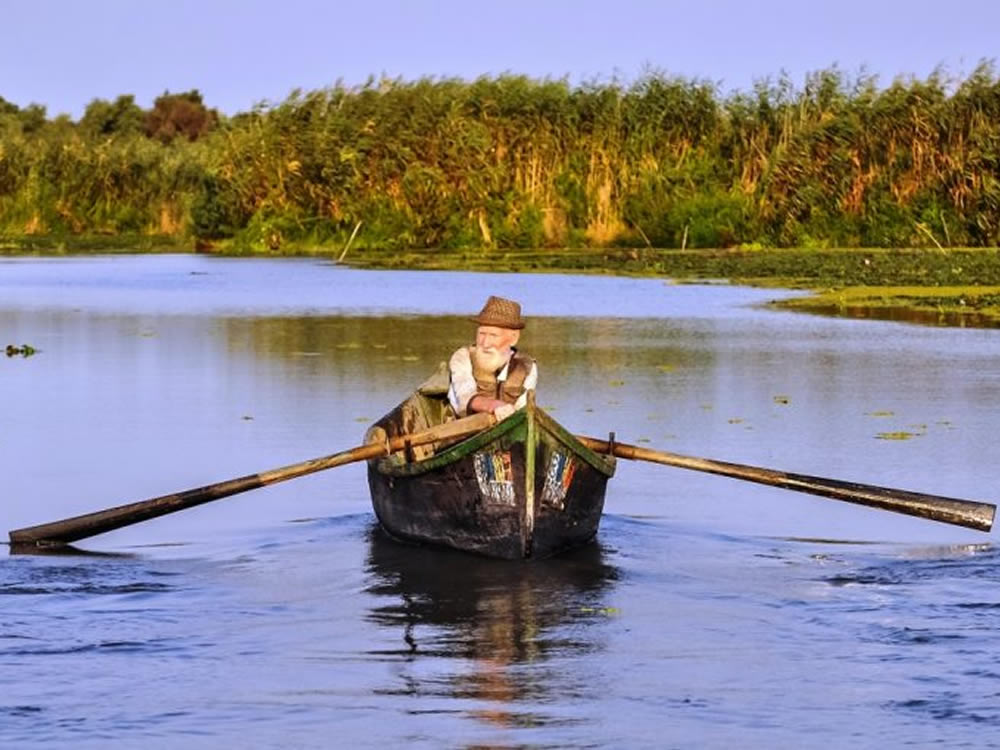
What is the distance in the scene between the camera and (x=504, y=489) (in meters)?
11.2

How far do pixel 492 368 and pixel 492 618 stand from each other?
224cm

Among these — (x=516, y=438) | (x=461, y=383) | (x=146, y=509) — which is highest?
(x=461, y=383)

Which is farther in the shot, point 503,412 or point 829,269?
point 829,269

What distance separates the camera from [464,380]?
39.8ft

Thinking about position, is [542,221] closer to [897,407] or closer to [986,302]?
[986,302]

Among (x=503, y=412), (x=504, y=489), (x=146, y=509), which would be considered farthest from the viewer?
(x=146, y=509)

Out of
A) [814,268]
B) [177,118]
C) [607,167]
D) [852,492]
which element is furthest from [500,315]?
[177,118]

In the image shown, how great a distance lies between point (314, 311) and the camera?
1137 inches

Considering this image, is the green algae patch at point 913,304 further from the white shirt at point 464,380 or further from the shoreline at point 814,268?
the white shirt at point 464,380

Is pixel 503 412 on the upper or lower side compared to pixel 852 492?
upper

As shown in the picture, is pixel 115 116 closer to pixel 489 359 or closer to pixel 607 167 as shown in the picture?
pixel 607 167

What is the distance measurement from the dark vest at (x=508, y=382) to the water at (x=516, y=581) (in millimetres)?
896

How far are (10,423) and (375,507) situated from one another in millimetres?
5362

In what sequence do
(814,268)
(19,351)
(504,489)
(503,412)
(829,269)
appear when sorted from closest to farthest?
(504,489), (503,412), (19,351), (829,269), (814,268)
